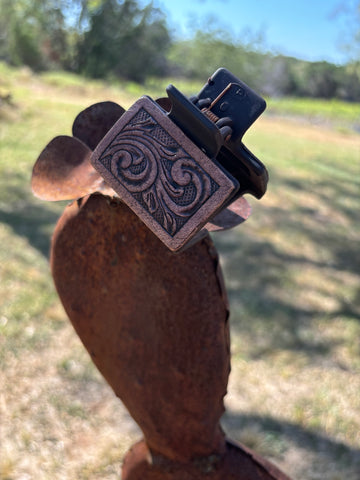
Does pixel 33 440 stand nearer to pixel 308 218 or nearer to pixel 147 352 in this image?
pixel 147 352

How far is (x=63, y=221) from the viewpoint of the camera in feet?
4.13

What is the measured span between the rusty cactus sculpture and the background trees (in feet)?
37.4

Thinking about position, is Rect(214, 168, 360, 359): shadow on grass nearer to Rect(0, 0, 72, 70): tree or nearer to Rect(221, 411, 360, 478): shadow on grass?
Rect(221, 411, 360, 478): shadow on grass

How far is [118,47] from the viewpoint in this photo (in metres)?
18.1

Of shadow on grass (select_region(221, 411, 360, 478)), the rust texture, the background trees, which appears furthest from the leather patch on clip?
the background trees

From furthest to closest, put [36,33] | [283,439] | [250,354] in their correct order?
[36,33] < [250,354] < [283,439]

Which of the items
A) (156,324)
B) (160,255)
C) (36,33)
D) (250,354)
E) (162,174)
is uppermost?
(162,174)

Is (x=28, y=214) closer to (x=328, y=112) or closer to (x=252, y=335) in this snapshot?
(x=252, y=335)

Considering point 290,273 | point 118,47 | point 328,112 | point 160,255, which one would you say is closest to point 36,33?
point 118,47

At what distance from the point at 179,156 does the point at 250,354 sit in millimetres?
2609

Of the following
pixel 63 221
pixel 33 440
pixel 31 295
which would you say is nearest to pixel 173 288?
pixel 63 221

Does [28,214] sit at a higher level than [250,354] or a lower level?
lower

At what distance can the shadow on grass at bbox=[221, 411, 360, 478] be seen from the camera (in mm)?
2510

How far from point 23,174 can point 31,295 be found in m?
3.11
